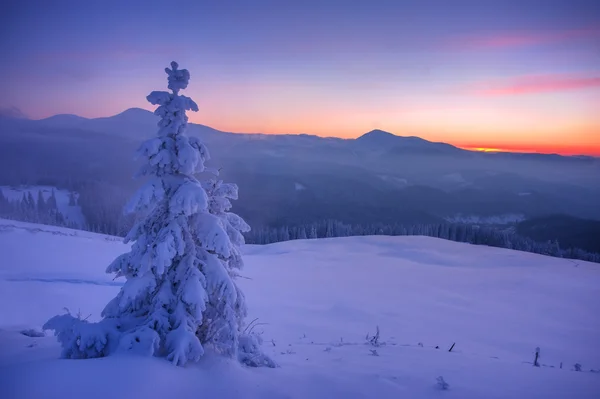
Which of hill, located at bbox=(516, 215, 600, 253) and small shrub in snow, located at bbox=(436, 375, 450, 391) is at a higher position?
small shrub in snow, located at bbox=(436, 375, 450, 391)

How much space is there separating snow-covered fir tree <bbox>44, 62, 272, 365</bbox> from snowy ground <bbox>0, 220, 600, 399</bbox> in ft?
1.59

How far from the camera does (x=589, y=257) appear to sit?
76.0 m

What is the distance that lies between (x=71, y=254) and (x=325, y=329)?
19580mm

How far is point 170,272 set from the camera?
262 inches

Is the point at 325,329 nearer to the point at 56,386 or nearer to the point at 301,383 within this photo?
the point at 301,383

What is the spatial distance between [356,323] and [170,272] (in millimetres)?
12064

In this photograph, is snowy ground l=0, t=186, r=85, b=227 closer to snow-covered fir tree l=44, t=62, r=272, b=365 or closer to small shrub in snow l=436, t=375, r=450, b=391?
snow-covered fir tree l=44, t=62, r=272, b=365

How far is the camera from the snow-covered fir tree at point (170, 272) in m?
5.95

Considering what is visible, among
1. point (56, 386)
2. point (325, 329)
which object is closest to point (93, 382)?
point (56, 386)

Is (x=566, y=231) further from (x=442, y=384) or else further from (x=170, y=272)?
(x=170, y=272)

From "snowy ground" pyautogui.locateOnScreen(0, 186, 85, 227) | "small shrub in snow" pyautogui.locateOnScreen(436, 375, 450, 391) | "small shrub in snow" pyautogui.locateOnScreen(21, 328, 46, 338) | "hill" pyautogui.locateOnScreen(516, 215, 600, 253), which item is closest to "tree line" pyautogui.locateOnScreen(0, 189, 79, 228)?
"snowy ground" pyautogui.locateOnScreen(0, 186, 85, 227)

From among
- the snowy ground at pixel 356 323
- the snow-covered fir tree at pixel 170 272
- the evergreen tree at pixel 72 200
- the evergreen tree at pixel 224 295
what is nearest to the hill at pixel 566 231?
the snowy ground at pixel 356 323

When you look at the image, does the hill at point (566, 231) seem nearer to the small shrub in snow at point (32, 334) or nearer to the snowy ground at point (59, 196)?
the small shrub in snow at point (32, 334)

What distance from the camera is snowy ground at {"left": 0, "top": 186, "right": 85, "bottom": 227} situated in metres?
161
